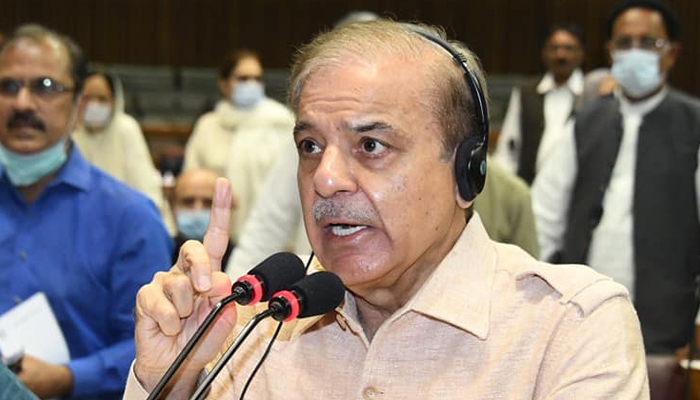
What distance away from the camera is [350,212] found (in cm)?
180

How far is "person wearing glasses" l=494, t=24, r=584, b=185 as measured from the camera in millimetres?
6852

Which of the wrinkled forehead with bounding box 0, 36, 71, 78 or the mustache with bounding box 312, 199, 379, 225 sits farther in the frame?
the wrinkled forehead with bounding box 0, 36, 71, 78

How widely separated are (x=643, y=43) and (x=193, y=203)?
2.28 meters

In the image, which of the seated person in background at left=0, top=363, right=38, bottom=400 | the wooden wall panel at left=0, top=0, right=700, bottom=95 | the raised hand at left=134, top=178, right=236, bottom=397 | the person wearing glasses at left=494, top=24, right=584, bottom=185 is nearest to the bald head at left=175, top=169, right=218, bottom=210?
the person wearing glasses at left=494, top=24, right=584, bottom=185

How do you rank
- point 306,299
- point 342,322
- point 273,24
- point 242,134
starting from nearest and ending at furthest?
point 306,299
point 342,322
point 242,134
point 273,24

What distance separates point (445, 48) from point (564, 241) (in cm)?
243

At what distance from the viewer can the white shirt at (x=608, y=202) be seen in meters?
4.02

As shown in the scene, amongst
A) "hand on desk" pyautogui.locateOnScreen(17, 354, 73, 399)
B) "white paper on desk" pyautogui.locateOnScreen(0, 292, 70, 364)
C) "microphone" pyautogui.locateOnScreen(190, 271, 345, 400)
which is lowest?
"hand on desk" pyautogui.locateOnScreen(17, 354, 73, 399)

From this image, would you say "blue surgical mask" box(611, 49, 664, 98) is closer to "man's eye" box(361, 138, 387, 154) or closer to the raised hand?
"man's eye" box(361, 138, 387, 154)

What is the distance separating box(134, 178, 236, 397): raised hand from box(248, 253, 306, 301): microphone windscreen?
0.38 feet

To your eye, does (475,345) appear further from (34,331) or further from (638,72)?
(638,72)

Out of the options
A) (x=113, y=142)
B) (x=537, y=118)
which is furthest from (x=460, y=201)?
(x=113, y=142)

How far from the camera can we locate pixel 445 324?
6.06 feet

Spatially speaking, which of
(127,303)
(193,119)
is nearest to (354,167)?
(127,303)
